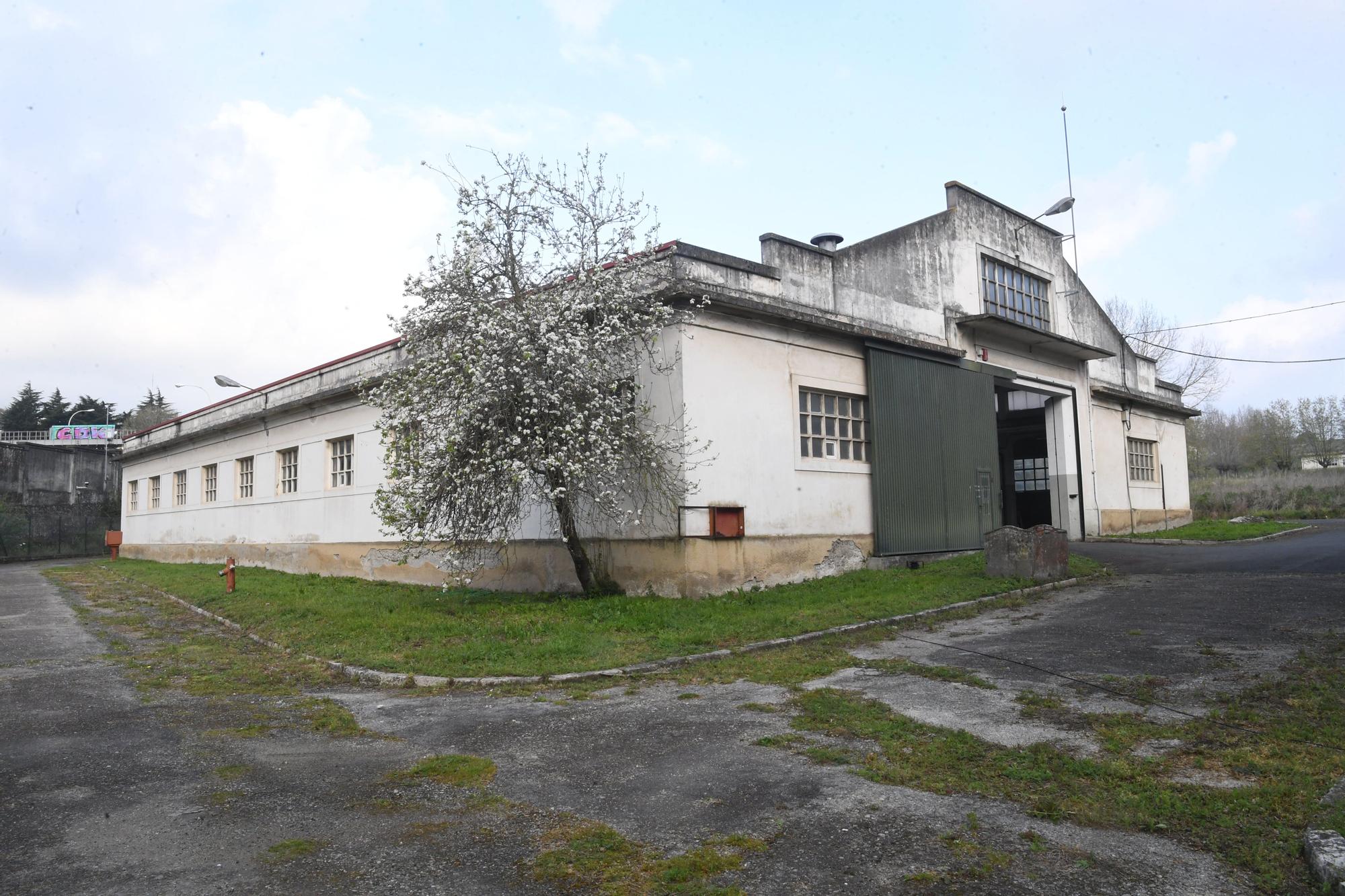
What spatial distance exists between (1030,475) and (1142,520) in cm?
279

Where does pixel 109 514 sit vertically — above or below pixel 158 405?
below

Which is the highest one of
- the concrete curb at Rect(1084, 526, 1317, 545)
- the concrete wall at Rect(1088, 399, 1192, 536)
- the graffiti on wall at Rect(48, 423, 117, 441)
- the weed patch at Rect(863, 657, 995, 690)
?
the graffiti on wall at Rect(48, 423, 117, 441)

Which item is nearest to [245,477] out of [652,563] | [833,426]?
[652,563]

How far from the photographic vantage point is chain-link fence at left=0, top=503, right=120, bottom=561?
32.9 m

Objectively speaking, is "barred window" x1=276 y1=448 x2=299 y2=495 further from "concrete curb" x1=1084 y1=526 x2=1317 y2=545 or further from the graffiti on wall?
the graffiti on wall

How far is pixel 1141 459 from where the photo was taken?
22938 mm

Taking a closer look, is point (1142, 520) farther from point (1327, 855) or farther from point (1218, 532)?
point (1327, 855)

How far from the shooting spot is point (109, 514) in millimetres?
38281

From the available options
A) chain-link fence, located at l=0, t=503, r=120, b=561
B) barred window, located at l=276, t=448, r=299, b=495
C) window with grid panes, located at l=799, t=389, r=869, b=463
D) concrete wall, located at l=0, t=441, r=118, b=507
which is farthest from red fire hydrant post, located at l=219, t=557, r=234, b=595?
concrete wall, located at l=0, t=441, r=118, b=507

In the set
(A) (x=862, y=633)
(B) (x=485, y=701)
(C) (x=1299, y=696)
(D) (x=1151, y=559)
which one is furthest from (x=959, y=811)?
(D) (x=1151, y=559)

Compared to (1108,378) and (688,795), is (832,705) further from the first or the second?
(1108,378)

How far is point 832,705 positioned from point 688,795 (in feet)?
6.81

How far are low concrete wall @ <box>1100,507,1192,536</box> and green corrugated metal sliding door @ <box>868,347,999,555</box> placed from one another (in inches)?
216

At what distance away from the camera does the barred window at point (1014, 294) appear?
693 inches
